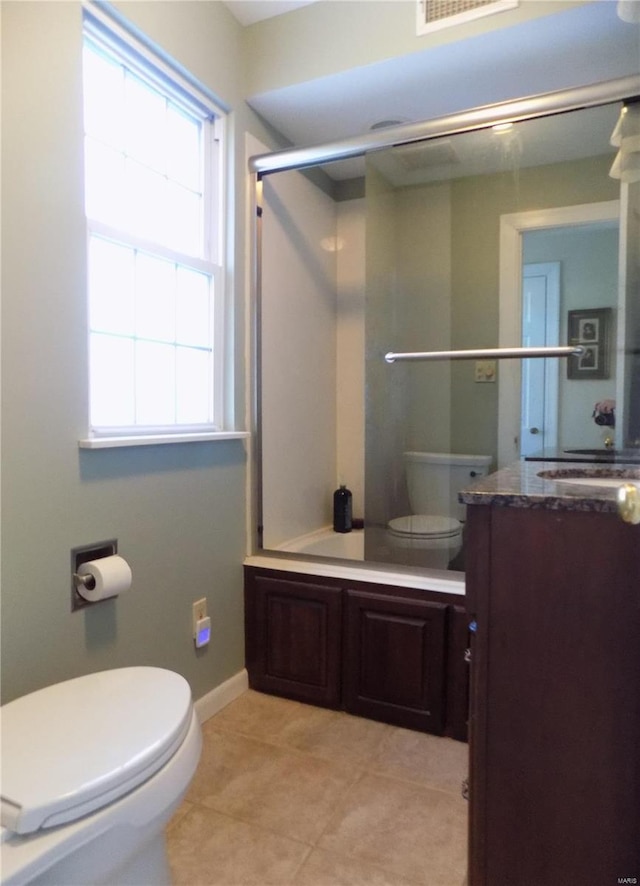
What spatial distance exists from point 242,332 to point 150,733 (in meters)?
1.44

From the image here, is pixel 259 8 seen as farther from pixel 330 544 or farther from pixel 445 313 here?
pixel 330 544

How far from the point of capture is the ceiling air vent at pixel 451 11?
166cm

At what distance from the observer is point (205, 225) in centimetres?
197

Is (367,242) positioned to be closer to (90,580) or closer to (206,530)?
(206,530)

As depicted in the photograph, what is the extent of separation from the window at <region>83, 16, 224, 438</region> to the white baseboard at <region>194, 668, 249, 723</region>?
3.05 feet

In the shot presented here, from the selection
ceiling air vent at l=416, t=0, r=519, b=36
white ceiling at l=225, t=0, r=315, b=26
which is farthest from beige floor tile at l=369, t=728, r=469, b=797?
white ceiling at l=225, t=0, r=315, b=26

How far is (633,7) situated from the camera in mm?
1343

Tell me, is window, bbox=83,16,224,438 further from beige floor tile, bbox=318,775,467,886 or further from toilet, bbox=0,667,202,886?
beige floor tile, bbox=318,775,467,886

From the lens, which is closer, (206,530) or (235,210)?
(206,530)

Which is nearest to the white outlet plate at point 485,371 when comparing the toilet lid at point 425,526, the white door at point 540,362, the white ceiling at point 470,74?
the white door at point 540,362

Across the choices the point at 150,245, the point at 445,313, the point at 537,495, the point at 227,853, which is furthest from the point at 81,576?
the point at 445,313

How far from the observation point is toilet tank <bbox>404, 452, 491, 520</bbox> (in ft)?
7.89

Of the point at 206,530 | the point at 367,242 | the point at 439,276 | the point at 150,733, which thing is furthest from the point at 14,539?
the point at 439,276

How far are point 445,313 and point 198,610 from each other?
1.61 metres
